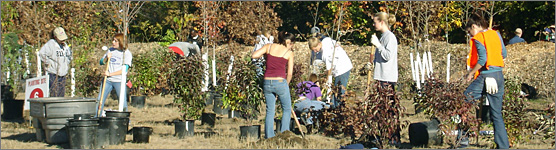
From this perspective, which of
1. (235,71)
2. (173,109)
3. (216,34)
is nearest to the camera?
(235,71)

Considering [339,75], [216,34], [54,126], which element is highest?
[216,34]

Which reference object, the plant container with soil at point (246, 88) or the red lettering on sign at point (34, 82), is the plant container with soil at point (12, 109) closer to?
the red lettering on sign at point (34, 82)

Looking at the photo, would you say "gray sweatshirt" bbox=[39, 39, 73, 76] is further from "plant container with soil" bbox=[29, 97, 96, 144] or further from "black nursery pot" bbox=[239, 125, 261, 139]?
"black nursery pot" bbox=[239, 125, 261, 139]

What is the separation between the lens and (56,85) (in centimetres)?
934

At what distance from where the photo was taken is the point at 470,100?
22.0 ft

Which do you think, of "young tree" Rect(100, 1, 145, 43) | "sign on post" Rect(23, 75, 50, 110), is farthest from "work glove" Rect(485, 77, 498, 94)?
"sign on post" Rect(23, 75, 50, 110)

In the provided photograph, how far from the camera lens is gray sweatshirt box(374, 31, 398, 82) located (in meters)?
6.96

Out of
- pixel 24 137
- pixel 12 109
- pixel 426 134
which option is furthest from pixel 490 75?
pixel 12 109

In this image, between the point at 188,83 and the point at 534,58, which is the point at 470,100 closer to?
the point at 188,83

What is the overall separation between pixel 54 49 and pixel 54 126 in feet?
7.50

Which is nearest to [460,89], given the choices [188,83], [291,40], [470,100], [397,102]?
[470,100]

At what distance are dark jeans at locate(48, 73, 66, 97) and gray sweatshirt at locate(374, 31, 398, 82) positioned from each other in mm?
4648

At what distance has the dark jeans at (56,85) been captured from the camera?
9.29 metres

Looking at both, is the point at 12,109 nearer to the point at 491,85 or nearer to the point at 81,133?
the point at 81,133
